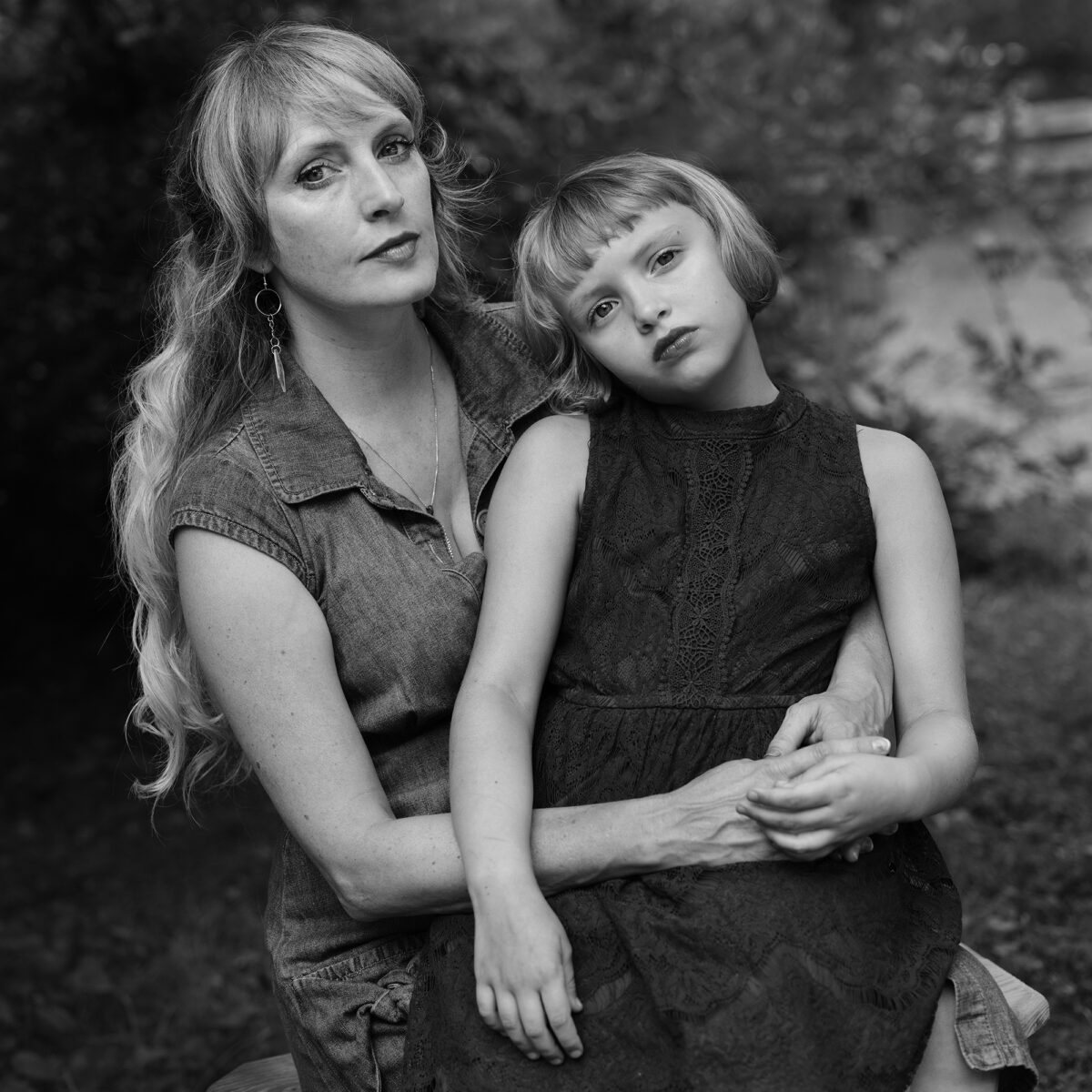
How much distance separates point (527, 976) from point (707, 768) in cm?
40

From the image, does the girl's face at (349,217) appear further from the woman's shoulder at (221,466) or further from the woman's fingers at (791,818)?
the woman's fingers at (791,818)

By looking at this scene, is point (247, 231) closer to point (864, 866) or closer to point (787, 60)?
point (864, 866)

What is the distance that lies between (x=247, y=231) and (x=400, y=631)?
2.16 ft

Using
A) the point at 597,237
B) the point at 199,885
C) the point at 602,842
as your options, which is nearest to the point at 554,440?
the point at 597,237

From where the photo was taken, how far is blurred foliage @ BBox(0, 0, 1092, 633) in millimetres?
4922

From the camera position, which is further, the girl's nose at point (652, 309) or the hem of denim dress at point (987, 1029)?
the girl's nose at point (652, 309)

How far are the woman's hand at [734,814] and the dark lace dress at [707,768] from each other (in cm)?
2

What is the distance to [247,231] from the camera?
2293 mm

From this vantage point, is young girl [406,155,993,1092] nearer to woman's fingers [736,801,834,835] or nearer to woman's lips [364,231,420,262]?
woman's fingers [736,801,834,835]

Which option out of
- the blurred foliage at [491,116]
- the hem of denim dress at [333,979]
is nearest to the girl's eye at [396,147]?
the hem of denim dress at [333,979]

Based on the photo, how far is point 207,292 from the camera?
2359 millimetres

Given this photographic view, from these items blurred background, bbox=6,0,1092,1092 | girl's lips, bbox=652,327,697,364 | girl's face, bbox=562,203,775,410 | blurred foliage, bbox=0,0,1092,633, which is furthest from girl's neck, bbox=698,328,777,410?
blurred foliage, bbox=0,0,1092,633

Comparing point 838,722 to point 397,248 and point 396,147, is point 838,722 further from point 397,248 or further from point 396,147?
point 396,147

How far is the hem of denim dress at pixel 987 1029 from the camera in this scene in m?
1.93
